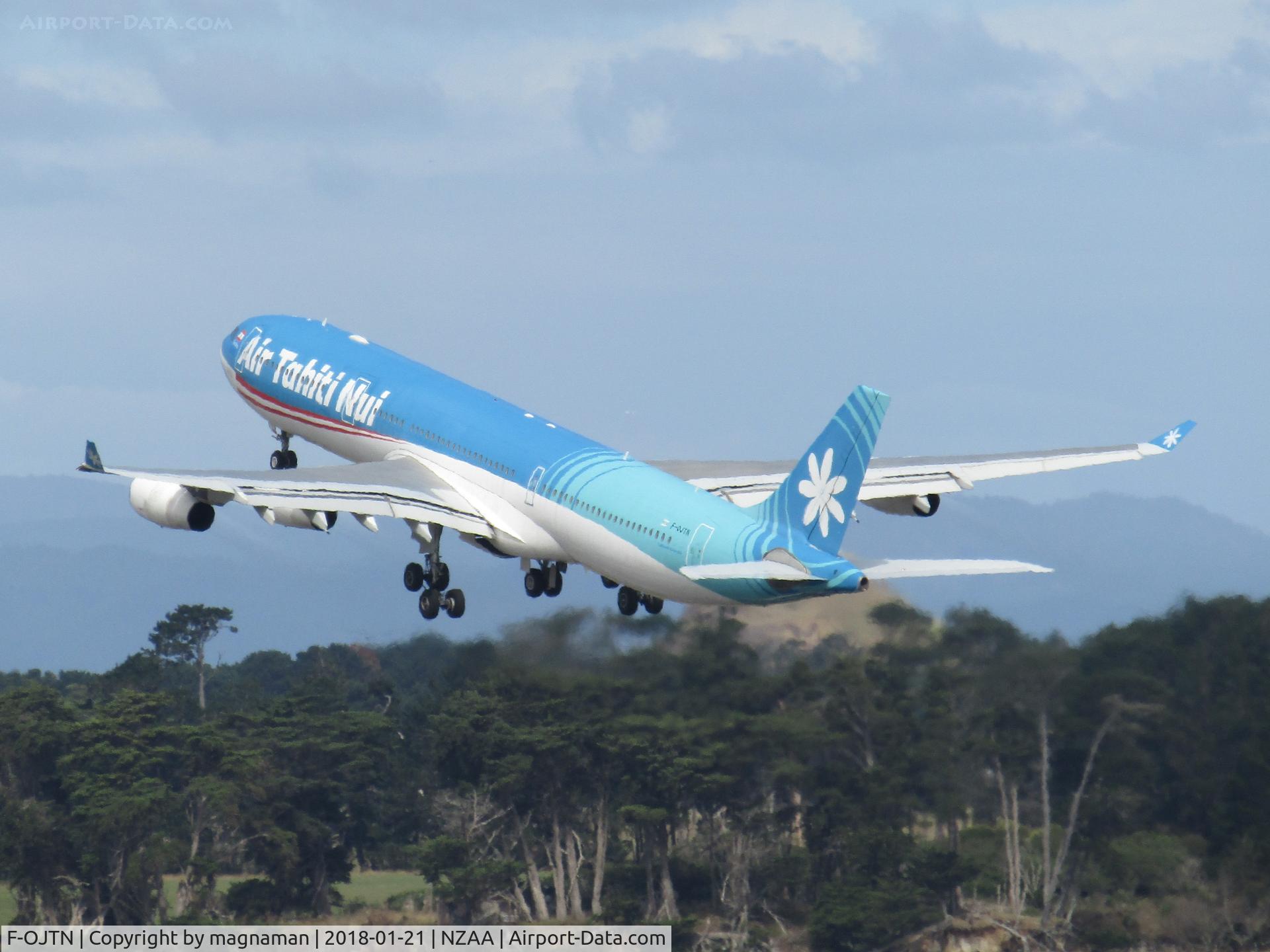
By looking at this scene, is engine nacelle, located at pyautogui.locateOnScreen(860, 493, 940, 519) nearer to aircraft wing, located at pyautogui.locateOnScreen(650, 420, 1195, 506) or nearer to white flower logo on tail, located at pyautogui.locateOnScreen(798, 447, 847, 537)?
aircraft wing, located at pyautogui.locateOnScreen(650, 420, 1195, 506)

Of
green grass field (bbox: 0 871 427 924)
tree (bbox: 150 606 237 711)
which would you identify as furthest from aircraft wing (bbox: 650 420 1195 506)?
tree (bbox: 150 606 237 711)

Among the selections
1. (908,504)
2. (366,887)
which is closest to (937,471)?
(908,504)

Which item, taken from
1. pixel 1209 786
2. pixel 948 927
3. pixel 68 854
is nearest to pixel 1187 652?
pixel 1209 786

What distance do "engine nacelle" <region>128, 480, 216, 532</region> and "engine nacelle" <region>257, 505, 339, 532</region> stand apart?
153cm

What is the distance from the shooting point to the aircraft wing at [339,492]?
2235 inches

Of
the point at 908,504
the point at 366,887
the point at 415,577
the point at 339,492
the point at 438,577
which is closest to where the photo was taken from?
the point at 339,492

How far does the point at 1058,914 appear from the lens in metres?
89.0

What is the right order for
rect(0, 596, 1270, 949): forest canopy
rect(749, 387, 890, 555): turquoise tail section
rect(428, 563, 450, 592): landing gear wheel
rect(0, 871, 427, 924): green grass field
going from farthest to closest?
1. rect(0, 871, 427, 924): green grass field
2. rect(0, 596, 1270, 949): forest canopy
3. rect(428, 563, 450, 592): landing gear wheel
4. rect(749, 387, 890, 555): turquoise tail section

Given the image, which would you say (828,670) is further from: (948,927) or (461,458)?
(461,458)

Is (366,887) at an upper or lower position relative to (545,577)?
lower

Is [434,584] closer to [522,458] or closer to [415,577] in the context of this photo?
[415,577]

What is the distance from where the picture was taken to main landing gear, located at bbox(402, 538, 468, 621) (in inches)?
2388

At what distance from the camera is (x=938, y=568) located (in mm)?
46625

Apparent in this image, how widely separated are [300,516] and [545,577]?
288 inches
